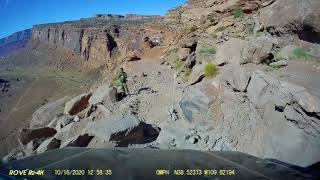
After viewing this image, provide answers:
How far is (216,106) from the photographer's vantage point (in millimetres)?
13102

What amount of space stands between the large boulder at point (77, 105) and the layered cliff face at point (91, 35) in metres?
69.4

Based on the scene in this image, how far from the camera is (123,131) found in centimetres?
1241

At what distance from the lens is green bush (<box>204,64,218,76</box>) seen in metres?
14.6

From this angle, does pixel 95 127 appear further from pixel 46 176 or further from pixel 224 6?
pixel 224 6

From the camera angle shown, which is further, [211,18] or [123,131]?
[211,18]

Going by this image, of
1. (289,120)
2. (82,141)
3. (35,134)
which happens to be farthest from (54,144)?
(289,120)

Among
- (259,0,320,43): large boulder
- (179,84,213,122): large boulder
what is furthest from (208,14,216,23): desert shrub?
(179,84,213,122): large boulder

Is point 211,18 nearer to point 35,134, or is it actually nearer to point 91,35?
point 35,134

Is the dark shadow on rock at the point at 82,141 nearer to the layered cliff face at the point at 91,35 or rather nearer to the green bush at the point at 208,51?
the green bush at the point at 208,51

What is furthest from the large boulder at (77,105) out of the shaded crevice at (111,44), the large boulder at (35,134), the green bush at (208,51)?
the shaded crevice at (111,44)

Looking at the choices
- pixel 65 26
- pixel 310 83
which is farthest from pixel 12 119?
pixel 65 26

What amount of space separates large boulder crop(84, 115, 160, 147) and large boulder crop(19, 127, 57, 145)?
189 inches

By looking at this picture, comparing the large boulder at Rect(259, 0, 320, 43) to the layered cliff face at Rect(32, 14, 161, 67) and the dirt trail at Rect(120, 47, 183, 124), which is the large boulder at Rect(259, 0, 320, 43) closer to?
the dirt trail at Rect(120, 47, 183, 124)

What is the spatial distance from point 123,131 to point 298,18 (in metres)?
7.14
